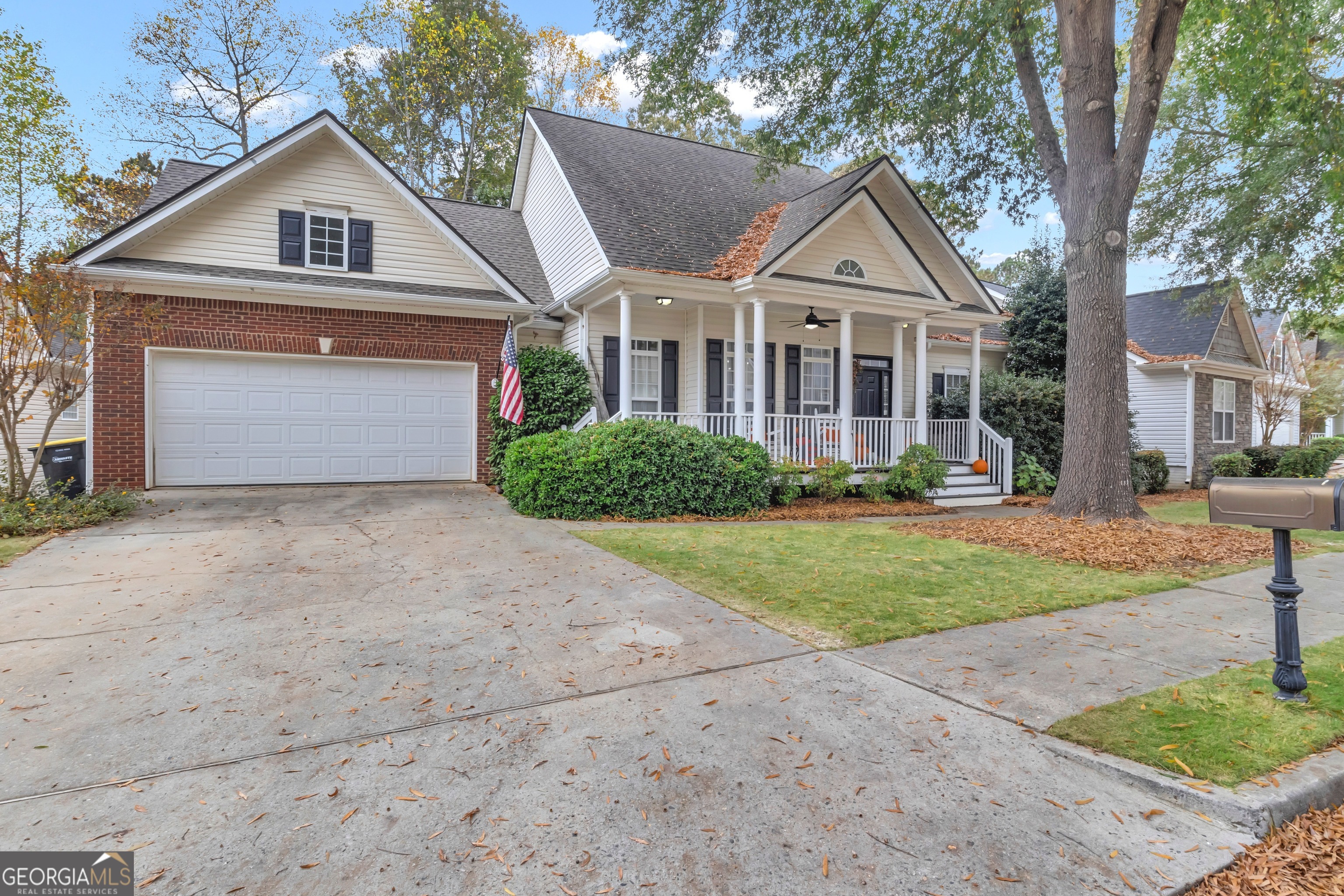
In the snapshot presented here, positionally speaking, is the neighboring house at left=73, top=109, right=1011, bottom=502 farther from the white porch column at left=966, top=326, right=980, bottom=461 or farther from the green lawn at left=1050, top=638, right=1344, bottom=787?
the green lawn at left=1050, top=638, right=1344, bottom=787

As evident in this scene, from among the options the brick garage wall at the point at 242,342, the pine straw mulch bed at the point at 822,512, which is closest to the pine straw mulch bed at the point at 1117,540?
the pine straw mulch bed at the point at 822,512

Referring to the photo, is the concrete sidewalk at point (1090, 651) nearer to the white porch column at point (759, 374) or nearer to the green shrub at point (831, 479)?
the green shrub at point (831, 479)

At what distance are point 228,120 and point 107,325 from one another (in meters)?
16.9

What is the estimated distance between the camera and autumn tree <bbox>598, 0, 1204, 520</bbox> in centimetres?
884

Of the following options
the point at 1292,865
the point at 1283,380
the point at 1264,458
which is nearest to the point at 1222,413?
the point at 1264,458

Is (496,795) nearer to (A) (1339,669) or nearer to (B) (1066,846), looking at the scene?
(B) (1066,846)

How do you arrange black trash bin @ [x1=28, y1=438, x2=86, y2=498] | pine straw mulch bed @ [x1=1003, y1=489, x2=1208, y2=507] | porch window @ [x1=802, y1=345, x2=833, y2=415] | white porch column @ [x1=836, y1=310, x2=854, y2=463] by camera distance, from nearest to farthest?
black trash bin @ [x1=28, y1=438, x2=86, y2=498] → white porch column @ [x1=836, y1=310, x2=854, y2=463] → pine straw mulch bed @ [x1=1003, y1=489, x2=1208, y2=507] → porch window @ [x1=802, y1=345, x2=833, y2=415]

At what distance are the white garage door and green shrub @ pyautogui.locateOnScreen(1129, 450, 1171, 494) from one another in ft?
49.5

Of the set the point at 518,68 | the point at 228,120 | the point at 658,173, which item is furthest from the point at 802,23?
the point at 228,120

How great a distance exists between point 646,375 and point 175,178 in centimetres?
1013

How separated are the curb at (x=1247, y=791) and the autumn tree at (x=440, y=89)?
25.4 metres

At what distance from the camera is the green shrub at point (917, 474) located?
1193cm

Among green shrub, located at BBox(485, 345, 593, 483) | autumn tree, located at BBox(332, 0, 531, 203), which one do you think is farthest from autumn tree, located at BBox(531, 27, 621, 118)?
green shrub, located at BBox(485, 345, 593, 483)

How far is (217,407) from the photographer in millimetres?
10750
